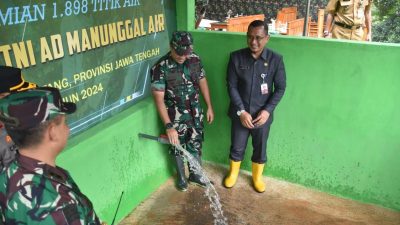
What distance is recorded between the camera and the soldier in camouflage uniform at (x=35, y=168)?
1143 mm

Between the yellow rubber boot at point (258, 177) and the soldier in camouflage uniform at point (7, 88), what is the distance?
2237 mm

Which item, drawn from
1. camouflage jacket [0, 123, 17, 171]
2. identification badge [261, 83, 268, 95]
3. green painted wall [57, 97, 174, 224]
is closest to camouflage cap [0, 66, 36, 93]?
camouflage jacket [0, 123, 17, 171]

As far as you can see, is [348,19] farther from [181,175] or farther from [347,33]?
[181,175]

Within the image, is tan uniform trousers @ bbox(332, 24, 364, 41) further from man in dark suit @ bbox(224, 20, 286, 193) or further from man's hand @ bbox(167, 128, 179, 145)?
man's hand @ bbox(167, 128, 179, 145)

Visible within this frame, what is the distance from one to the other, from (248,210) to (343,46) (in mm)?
1585

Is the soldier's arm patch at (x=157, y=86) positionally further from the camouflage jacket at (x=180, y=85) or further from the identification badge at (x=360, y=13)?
the identification badge at (x=360, y=13)

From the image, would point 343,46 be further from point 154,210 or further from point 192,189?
point 154,210

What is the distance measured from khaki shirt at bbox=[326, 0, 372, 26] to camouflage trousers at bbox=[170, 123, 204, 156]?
103 inches

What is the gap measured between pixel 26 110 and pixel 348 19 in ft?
14.0

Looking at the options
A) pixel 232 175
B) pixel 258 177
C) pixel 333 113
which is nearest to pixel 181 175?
pixel 232 175

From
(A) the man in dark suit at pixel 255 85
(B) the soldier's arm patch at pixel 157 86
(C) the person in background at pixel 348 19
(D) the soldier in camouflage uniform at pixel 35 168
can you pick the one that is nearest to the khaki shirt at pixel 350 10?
(C) the person in background at pixel 348 19

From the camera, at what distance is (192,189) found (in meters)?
3.37

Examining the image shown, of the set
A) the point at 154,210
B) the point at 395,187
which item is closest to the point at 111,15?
the point at 154,210

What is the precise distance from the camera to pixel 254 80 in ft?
9.53
